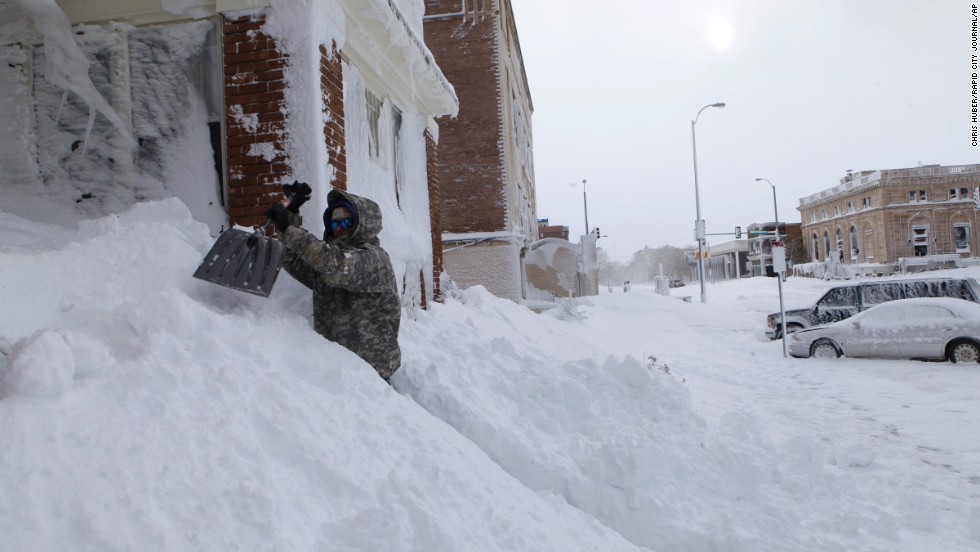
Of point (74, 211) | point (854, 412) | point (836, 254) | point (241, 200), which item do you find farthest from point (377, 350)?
point (836, 254)

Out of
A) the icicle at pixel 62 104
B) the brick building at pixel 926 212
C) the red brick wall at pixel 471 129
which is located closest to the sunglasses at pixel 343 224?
the icicle at pixel 62 104

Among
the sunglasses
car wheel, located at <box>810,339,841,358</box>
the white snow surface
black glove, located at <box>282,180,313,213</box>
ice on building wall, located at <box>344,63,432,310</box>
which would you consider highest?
ice on building wall, located at <box>344,63,432,310</box>

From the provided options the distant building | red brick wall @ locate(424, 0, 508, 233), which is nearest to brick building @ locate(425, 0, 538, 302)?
red brick wall @ locate(424, 0, 508, 233)

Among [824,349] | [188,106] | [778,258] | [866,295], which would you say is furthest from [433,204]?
[866,295]

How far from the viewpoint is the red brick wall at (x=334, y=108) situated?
5.10 meters

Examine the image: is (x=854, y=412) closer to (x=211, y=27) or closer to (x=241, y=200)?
(x=241, y=200)

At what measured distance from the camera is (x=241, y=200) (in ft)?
16.3

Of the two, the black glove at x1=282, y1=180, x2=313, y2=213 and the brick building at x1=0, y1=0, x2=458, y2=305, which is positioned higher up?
the brick building at x1=0, y1=0, x2=458, y2=305

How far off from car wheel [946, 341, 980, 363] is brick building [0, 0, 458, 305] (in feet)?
36.6

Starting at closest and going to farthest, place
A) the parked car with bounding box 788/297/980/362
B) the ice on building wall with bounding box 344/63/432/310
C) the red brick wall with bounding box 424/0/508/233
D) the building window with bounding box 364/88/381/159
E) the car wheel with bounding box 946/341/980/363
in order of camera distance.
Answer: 1. the ice on building wall with bounding box 344/63/432/310
2. the building window with bounding box 364/88/381/159
3. the car wheel with bounding box 946/341/980/363
4. the parked car with bounding box 788/297/980/362
5. the red brick wall with bounding box 424/0/508/233

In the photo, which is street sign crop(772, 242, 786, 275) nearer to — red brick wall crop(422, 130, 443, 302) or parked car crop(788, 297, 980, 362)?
parked car crop(788, 297, 980, 362)

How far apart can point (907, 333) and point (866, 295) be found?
3.58 metres

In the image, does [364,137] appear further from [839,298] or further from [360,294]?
[839,298]

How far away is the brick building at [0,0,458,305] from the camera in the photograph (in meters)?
4.91
